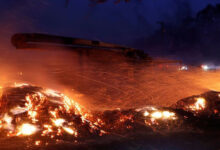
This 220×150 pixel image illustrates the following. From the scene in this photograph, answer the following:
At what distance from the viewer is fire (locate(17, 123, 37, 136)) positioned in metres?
2.23

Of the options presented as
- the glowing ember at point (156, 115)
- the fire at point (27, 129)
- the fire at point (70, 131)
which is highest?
the fire at point (27, 129)

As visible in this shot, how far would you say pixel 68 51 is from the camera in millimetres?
4996

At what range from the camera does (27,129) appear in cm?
229

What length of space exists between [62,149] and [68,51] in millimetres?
3255

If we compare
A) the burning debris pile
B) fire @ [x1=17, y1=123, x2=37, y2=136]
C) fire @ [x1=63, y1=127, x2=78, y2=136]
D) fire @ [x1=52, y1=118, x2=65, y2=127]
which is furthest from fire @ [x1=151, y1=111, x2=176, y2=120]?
fire @ [x1=17, y1=123, x2=37, y2=136]

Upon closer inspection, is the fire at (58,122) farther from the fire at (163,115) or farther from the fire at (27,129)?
the fire at (163,115)

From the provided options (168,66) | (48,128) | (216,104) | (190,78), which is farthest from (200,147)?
(190,78)

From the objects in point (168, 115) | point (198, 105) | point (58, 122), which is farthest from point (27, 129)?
point (198, 105)

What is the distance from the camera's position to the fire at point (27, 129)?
2.23m

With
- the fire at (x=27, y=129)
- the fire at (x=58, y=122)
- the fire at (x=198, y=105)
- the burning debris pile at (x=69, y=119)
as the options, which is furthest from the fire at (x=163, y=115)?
the fire at (x=27, y=129)

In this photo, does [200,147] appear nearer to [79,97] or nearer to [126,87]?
[79,97]

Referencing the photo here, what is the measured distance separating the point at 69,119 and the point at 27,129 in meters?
0.63

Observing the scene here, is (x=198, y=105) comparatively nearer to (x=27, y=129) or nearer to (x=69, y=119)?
(x=69, y=119)

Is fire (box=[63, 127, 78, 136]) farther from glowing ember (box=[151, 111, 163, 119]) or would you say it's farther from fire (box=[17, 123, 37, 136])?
glowing ember (box=[151, 111, 163, 119])
